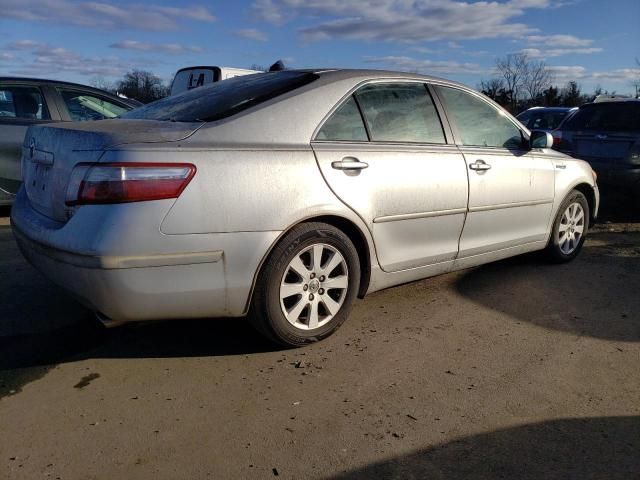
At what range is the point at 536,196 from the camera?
4820 mm

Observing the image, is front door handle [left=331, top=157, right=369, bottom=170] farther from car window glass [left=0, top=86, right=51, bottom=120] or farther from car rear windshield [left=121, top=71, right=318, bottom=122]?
car window glass [left=0, top=86, right=51, bottom=120]

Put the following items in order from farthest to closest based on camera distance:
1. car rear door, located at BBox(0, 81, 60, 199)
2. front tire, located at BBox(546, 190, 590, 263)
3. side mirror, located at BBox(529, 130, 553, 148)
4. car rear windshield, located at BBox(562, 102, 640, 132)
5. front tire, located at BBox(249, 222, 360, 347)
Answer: car rear windshield, located at BBox(562, 102, 640, 132) < car rear door, located at BBox(0, 81, 60, 199) < front tire, located at BBox(546, 190, 590, 263) < side mirror, located at BBox(529, 130, 553, 148) < front tire, located at BBox(249, 222, 360, 347)

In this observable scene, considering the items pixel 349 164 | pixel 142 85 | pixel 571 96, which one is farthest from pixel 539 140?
pixel 142 85

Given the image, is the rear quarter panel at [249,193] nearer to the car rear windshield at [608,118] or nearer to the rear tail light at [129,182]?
the rear tail light at [129,182]

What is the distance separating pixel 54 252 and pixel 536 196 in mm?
3532

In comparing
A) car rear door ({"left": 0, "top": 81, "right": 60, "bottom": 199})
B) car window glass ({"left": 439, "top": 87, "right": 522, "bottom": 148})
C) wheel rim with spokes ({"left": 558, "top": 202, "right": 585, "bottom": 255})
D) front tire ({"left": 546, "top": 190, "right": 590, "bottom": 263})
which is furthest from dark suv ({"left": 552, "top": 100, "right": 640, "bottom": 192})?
car rear door ({"left": 0, "top": 81, "right": 60, "bottom": 199})

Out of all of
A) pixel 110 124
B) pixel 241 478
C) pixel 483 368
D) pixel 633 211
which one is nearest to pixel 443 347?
pixel 483 368

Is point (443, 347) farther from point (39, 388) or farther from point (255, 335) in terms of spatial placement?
point (39, 388)

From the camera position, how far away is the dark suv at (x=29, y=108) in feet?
22.7

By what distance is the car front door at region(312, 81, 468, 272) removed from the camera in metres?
3.53

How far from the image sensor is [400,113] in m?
4.02

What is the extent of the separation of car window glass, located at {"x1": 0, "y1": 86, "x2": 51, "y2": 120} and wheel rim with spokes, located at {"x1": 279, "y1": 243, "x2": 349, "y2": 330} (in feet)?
16.6

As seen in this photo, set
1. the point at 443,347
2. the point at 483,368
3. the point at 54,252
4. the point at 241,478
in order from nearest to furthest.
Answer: the point at 241,478 < the point at 54,252 < the point at 483,368 < the point at 443,347

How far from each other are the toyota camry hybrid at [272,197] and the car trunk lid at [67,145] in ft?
0.04
